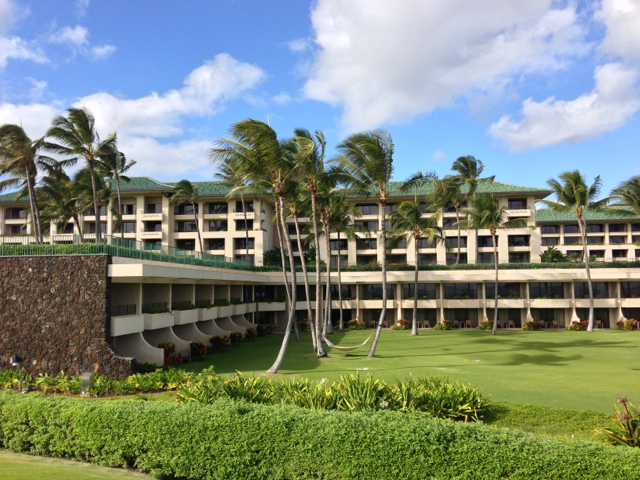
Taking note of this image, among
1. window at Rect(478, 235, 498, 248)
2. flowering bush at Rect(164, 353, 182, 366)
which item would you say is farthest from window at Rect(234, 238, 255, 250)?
flowering bush at Rect(164, 353, 182, 366)

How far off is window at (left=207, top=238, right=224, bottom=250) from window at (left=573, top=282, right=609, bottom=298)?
3799cm

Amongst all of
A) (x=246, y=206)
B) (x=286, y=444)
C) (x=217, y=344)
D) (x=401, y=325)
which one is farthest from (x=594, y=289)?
(x=286, y=444)

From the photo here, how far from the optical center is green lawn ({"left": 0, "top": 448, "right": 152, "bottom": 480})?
9.17 m

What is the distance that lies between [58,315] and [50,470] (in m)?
11.8

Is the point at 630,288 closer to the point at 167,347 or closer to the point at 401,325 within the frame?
the point at 401,325

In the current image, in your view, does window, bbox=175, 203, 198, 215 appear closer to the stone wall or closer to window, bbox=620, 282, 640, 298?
the stone wall

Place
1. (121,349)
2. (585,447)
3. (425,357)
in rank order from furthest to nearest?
(425,357)
(121,349)
(585,447)

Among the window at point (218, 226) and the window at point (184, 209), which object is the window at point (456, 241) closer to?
the window at point (218, 226)

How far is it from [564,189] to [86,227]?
52.8 metres

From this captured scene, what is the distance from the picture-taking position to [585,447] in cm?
848

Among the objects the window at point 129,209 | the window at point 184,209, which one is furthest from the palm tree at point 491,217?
the window at point 129,209

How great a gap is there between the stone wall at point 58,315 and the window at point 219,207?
119ft

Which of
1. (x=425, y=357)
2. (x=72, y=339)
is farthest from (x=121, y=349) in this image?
(x=425, y=357)

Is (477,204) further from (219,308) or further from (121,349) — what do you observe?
(121,349)
